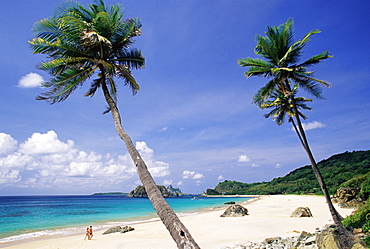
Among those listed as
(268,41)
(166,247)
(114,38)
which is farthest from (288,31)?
(166,247)

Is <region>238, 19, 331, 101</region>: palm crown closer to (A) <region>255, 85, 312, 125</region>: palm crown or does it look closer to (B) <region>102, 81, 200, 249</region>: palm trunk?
(A) <region>255, 85, 312, 125</region>: palm crown

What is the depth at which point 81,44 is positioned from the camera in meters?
6.88

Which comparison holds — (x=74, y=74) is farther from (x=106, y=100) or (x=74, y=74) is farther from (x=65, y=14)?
(x=65, y=14)

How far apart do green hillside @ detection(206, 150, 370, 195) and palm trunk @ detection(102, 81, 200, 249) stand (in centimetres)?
2699

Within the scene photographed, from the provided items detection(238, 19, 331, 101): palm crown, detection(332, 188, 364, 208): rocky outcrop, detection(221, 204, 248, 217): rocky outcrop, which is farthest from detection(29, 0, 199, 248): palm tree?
detection(332, 188, 364, 208): rocky outcrop

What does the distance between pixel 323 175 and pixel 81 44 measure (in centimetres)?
6411

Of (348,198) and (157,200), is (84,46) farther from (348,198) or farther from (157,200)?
(348,198)

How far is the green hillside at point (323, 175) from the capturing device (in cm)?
4466

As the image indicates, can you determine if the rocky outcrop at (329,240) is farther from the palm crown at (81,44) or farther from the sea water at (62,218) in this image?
the sea water at (62,218)

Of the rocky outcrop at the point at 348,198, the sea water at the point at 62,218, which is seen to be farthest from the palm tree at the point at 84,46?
the rocky outcrop at the point at 348,198

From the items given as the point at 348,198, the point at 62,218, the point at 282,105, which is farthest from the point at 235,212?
the point at 62,218

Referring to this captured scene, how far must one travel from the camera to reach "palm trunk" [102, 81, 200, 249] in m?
3.97

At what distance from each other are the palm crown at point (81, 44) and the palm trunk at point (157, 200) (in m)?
1.28

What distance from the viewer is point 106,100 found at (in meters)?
7.28
